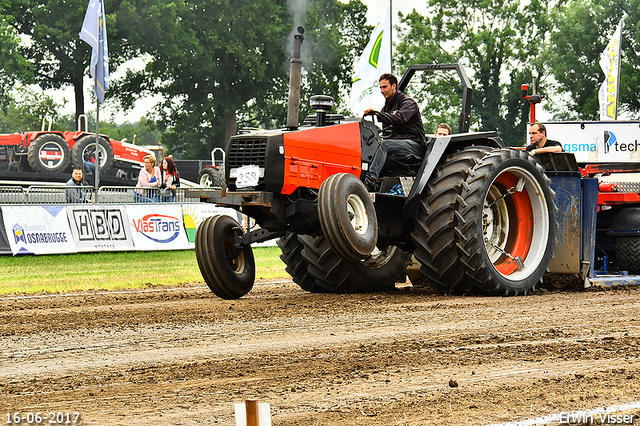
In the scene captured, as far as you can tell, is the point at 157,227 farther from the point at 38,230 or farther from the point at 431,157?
the point at 431,157

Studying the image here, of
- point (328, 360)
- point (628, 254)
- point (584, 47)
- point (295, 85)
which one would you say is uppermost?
point (584, 47)

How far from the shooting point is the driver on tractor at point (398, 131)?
338 inches

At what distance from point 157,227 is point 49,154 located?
10.6 metres

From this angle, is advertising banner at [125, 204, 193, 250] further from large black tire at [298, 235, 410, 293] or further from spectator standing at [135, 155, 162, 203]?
large black tire at [298, 235, 410, 293]

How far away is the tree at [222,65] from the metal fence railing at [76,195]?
26.3 metres

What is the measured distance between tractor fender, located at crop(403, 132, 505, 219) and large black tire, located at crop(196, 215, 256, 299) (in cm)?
161

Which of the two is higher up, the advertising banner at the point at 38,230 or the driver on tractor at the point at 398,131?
the driver on tractor at the point at 398,131

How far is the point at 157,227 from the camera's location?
57.5ft

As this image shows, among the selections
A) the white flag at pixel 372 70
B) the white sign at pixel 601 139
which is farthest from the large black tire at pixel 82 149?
the white sign at pixel 601 139

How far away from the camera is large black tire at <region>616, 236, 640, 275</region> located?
1051 cm

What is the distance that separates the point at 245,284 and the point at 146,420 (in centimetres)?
474

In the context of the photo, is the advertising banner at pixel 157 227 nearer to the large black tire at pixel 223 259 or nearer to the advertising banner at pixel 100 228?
the advertising banner at pixel 100 228

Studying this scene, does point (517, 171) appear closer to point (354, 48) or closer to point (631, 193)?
point (631, 193)

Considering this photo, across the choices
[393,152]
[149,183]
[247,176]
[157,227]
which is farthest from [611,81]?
[247,176]
